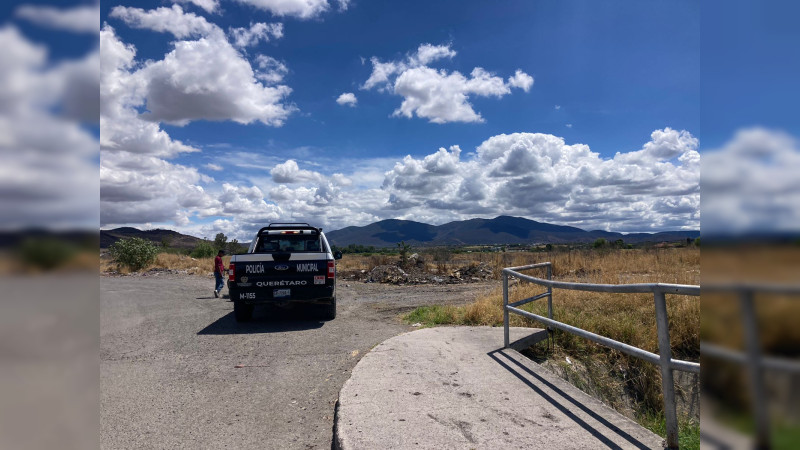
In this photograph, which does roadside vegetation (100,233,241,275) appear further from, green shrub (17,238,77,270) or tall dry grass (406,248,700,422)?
green shrub (17,238,77,270)

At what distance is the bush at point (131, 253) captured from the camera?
98.2ft

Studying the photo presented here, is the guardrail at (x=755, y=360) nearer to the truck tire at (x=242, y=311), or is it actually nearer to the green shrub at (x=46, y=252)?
the green shrub at (x=46, y=252)

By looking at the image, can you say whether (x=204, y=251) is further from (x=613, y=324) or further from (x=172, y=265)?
(x=613, y=324)

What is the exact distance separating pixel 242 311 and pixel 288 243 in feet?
8.50

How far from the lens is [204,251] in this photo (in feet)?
134

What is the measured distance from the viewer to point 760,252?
0.56 meters

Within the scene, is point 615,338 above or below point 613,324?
below

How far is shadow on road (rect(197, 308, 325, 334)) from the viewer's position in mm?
9032

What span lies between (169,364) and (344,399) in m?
3.16

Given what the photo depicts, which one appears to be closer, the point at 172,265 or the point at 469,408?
the point at 469,408

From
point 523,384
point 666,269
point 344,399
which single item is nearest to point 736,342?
point 344,399

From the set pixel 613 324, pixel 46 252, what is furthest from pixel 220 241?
pixel 46 252

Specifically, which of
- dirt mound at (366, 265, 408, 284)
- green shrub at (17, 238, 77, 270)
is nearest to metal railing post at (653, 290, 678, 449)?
green shrub at (17, 238, 77, 270)

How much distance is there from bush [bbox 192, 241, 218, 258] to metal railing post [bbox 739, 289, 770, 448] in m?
41.6
